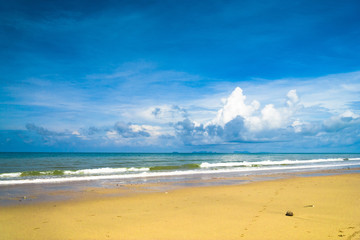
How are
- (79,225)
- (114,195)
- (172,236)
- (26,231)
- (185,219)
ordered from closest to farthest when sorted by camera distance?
1. (172,236)
2. (26,231)
3. (79,225)
4. (185,219)
5. (114,195)

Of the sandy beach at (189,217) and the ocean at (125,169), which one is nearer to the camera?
the sandy beach at (189,217)

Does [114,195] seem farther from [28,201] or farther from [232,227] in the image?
[232,227]

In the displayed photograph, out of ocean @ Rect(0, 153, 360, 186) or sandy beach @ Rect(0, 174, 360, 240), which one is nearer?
sandy beach @ Rect(0, 174, 360, 240)

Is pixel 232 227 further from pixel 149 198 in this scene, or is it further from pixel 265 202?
pixel 149 198

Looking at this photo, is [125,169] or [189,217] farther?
[125,169]

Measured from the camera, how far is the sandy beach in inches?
274

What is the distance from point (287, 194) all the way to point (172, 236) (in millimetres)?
8248

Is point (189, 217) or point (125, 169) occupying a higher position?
point (189, 217)

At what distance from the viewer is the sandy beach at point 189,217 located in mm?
6969

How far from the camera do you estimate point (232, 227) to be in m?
7.49

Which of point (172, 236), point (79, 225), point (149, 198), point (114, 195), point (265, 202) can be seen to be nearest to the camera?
point (172, 236)

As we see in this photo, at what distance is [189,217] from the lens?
8.74 meters

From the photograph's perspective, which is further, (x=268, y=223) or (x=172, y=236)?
(x=268, y=223)

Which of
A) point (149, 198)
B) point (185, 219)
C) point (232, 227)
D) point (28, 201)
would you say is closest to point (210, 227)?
point (232, 227)
